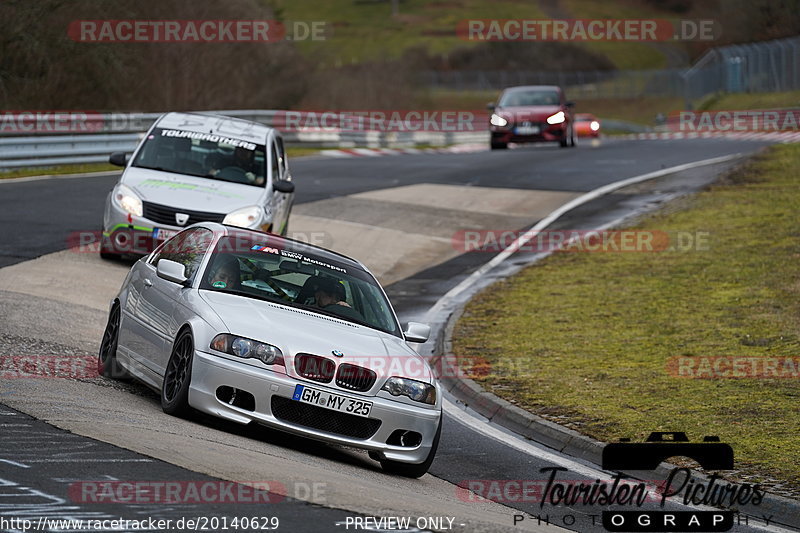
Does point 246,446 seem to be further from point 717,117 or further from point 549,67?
point 549,67

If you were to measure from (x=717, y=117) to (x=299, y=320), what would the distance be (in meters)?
55.3

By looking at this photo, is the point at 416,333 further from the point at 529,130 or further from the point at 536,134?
the point at 536,134

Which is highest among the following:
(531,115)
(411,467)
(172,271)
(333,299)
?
(531,115)

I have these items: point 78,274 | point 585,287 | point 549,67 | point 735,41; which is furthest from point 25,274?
point 549,67

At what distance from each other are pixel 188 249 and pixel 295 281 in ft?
3.67

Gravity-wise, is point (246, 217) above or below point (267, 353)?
above

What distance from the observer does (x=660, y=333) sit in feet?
50.1

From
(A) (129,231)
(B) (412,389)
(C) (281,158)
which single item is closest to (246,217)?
(A) (129,231)

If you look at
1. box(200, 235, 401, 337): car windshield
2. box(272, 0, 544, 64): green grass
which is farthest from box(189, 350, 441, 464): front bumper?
box(272, 0, 544, 64): green grass

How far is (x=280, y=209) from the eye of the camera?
1712 centimetres

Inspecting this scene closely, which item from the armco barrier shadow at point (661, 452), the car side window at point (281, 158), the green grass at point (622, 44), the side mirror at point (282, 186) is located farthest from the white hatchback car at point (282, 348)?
the green grass at point (622, 44)

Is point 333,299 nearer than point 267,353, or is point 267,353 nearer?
point 267,353

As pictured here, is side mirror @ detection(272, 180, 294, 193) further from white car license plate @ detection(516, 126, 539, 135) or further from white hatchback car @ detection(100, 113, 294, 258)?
white car license plate @ detection(516, 126, 539, 135)

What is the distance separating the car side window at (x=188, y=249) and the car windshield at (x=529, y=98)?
28.1 meters
